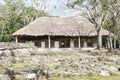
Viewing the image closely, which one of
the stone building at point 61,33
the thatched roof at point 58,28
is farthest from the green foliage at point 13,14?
the thatched roof at point 58,28

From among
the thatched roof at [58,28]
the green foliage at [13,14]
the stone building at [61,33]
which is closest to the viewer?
the thatched roof at [58,28]

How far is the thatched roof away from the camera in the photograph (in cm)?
3816

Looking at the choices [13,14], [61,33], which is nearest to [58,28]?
[61,33]

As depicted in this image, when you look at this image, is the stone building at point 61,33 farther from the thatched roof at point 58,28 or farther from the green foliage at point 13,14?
the green foliage at point 13,14

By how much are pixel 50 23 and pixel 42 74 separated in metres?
28.7

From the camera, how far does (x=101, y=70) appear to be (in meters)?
13.1

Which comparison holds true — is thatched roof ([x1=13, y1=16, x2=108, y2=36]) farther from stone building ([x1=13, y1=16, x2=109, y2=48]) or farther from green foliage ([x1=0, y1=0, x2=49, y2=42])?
green foliage ([x1=0, y1=0, x2=49, y2=42])

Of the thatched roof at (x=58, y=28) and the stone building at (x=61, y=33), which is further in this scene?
the stone building at (x=61, y=33)

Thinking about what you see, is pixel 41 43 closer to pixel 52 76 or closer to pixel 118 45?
pixel 118 45

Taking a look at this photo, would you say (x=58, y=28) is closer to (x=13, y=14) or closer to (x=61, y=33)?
(x=61, y=33)

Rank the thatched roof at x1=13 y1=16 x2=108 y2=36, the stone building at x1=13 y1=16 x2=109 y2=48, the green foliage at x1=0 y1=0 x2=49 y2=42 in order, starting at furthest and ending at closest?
the green foliage at x1=0 y1=0 x2=49 y2=42
the stone building at x1=13 y1=16 x2=109 y2=48
the thatched roof at x1=13 y1=16 x2=108 y2=36

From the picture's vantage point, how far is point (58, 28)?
1560 inches

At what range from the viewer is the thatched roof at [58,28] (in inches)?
1502

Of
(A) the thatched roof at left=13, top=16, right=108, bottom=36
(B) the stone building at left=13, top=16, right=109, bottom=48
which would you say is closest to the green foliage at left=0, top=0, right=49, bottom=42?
(B) the stone building at left=13, top=16, right=109, bottom=48
